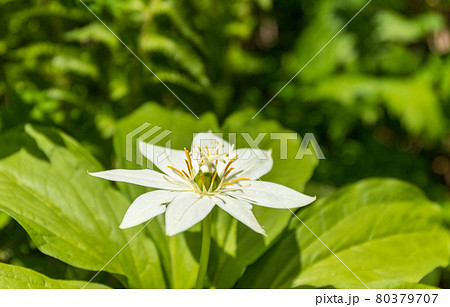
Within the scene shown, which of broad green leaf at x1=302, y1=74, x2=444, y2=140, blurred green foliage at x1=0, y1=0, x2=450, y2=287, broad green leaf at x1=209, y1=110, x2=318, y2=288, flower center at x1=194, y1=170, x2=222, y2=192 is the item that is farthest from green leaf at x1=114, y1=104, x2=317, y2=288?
broad green leaf at x1=302, y1=74, x2=444, y2=140

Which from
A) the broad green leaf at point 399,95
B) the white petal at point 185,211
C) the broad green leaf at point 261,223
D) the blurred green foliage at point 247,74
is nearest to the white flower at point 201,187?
the white petal at point 185,211

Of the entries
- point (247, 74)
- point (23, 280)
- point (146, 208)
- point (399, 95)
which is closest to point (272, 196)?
point (146, 208)

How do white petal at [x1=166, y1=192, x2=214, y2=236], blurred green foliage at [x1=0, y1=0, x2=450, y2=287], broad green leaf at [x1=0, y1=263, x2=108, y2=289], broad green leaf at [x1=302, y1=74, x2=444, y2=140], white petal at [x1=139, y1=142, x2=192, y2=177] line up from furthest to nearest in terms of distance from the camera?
1. broad green leaf at [x1=302, y1=74, x2=444, y2=140]
2. blurred green foliage at [x1=0, y1=0, x2=450, y2=287]
3. white petal at [x1=139, y1=142, x2=192, y2=177]
4. broad green leaf at [x1=0, y1=263, x2=108, y2=289]
5. white petal at [x1=166, y1=192, x2=214, y2=236]

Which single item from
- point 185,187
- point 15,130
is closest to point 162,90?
point 15,130

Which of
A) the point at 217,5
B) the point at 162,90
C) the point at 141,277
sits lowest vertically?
the point at 141,277

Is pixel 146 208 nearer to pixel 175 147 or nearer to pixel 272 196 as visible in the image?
pixel 272 196

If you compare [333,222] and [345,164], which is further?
[345,164]

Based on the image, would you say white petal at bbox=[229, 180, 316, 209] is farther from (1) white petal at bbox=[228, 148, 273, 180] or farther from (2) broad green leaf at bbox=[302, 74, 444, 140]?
(2) broad green leaf at bbox=[302, 74, 444, 140]

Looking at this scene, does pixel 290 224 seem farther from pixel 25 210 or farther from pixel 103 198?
pixel 25 210
